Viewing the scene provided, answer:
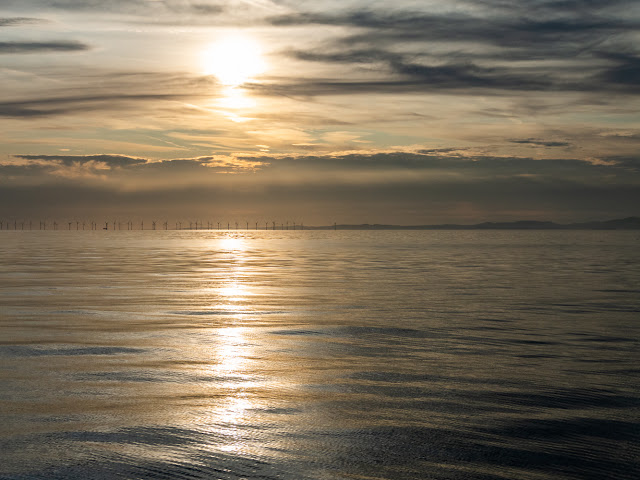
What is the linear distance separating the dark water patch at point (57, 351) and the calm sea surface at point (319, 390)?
2.9 inches

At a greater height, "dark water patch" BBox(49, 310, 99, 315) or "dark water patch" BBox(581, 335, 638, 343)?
"dark water patch" BBox(581, 335, 638, 343)

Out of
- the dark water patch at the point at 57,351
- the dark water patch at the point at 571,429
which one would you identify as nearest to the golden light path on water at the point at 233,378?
the dark water patch at the point at 57,351

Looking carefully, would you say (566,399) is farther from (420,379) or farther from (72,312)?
(72,312)

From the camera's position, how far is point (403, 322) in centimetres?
2258

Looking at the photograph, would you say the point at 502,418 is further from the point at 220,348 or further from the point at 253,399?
the point at 220,348

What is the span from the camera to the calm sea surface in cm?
881

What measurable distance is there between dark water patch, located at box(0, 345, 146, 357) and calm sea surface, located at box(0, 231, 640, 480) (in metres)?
0.07

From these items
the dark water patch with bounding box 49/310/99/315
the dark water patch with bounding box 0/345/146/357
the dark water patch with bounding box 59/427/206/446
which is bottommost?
the dark water patch with bounding box 49/310/99/315

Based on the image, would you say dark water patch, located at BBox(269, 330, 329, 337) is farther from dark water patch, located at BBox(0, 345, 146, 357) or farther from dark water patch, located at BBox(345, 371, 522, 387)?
dark water patch, located at BBox(345, 371, 522, 387)

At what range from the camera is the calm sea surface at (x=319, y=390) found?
8812 mm

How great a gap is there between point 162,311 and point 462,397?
15.3 meters

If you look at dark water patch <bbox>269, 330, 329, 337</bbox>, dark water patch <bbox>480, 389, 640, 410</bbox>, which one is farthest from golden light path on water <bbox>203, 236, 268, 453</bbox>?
dark water patch <bbox>480, 389, 640, 410</bbox>

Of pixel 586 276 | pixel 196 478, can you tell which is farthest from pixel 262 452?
pixel 586 276

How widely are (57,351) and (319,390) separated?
7.41 m
